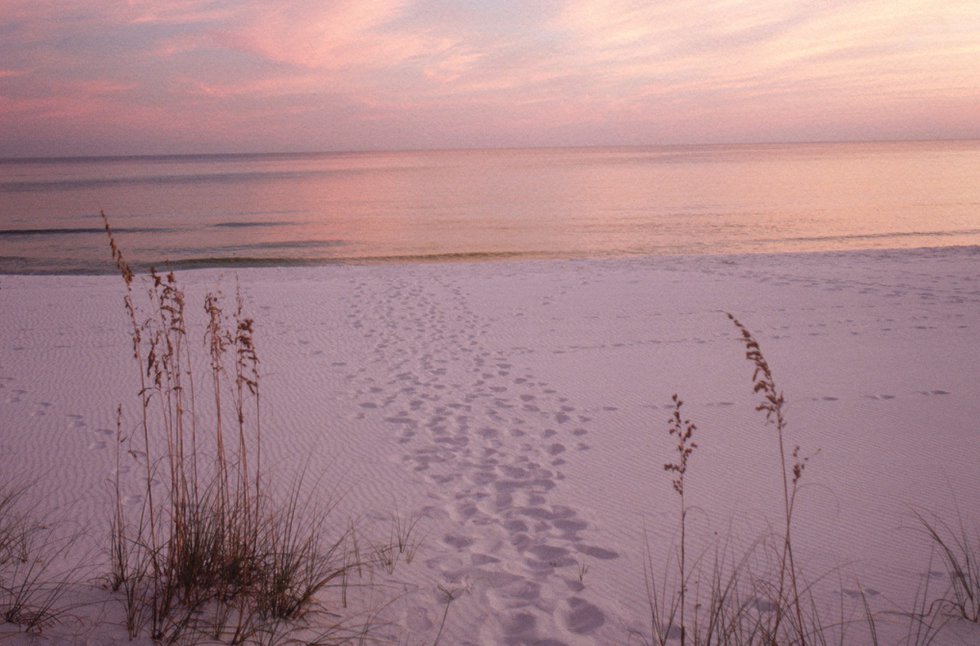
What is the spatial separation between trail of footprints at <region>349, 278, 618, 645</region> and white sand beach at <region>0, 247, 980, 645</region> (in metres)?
0.02

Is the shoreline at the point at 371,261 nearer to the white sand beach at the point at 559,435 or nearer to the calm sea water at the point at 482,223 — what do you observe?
the calm sea water at the point at 482,223

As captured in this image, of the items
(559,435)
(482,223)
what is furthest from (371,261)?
(559,435)

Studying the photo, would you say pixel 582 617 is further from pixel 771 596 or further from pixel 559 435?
pixel 559 435

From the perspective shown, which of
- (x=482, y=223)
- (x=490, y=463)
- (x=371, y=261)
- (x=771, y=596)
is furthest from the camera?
(x=482, y=223)

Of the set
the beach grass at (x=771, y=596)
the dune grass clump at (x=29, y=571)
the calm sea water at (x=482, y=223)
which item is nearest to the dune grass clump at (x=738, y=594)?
the beach grass at (x=771, y=596)

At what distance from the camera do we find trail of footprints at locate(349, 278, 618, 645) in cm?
308

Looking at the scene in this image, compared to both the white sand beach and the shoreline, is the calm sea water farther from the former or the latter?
the white sand beach

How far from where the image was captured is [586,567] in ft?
11.2

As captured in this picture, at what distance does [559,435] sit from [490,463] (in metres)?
0.81

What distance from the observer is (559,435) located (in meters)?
5.31

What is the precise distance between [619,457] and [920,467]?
6.63 feet

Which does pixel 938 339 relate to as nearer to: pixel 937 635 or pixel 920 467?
pixel 920 467

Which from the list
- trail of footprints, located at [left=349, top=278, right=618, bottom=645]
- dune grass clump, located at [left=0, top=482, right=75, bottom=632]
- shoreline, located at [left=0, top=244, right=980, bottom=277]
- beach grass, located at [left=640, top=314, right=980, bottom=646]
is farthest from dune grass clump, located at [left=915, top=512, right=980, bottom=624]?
shoreline, located at [left=0, top=244, right=980, bottom=277]

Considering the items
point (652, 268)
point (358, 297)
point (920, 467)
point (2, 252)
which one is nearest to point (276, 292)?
point (358, 297)
